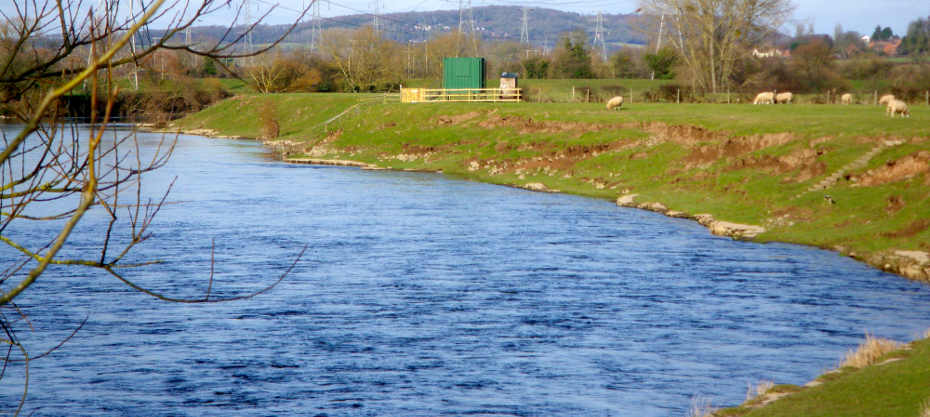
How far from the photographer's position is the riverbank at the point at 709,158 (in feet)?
117

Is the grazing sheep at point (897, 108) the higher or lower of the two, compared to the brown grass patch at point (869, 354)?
higher

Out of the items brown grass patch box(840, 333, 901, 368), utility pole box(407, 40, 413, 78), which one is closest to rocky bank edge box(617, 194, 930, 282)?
brown grass patch box(840, 333, 901, 368)

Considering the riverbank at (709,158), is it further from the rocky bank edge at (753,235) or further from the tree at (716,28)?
the tree at (716,28)

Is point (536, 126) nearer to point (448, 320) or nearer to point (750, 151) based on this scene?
point (750, 151)

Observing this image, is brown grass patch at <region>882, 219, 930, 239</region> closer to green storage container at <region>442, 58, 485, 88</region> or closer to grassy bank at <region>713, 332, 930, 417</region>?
grassy bank at <region>713, 332, 930, 417</region>

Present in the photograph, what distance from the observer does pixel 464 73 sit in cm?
9144

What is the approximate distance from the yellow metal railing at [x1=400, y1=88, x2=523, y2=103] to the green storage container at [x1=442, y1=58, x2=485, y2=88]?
3.09 ft

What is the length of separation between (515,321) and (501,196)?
27.9 metres

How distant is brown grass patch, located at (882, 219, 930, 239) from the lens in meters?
A: 31.7

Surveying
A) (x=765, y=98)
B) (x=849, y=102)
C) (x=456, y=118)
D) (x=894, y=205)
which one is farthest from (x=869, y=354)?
(x=849, y=102)

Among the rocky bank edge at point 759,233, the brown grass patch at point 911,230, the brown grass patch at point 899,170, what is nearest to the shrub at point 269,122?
the rocky bank edge at point 759,233

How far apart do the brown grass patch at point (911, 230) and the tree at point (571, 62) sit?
113 metres

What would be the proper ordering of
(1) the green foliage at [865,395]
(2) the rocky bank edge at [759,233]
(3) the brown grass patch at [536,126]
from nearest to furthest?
(1) the green foliage at [865,395], (2) the rocky bank edge at [759,233], (3) the brown grass patch at [536,126]

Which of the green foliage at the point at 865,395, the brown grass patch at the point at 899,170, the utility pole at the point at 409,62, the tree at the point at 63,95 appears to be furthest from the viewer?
the utility pole at the point at 409,62
